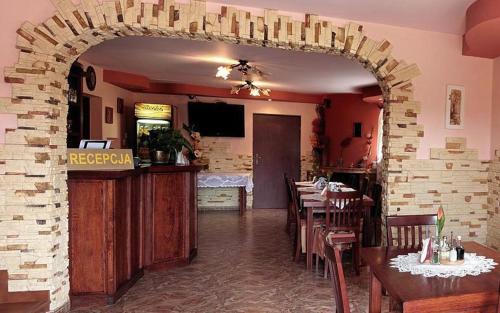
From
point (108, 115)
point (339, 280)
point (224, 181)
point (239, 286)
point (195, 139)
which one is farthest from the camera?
point (195, 139)

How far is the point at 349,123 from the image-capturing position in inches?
282

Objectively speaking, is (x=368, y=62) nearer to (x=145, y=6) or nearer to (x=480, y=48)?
(x=480, y=48)

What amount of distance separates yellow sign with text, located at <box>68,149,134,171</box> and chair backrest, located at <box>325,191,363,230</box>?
6.62 feet

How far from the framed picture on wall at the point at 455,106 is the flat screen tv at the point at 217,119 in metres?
4.48

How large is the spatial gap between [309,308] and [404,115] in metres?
1.95

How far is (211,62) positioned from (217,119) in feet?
7.73

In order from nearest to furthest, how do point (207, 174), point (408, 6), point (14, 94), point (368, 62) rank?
point (14, 94), point (408, 6), point (368, 62), point (207, 174)

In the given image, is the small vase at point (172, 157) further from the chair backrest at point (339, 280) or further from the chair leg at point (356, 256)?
the chair backrest at point (339, 280)

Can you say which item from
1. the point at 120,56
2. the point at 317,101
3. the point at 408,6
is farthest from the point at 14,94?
the point at 317,101

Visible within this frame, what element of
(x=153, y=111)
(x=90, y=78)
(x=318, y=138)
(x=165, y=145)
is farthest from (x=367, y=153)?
(x=90, y=78)

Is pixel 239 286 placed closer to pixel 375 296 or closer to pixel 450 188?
pixel 375 296

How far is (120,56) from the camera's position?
176 inches

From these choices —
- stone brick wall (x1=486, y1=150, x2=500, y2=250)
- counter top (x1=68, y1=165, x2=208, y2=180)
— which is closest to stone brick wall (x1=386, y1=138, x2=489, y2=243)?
stone brick wall (x1=486, y1=150, x2=500, y2=250)

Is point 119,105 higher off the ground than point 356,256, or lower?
higher
